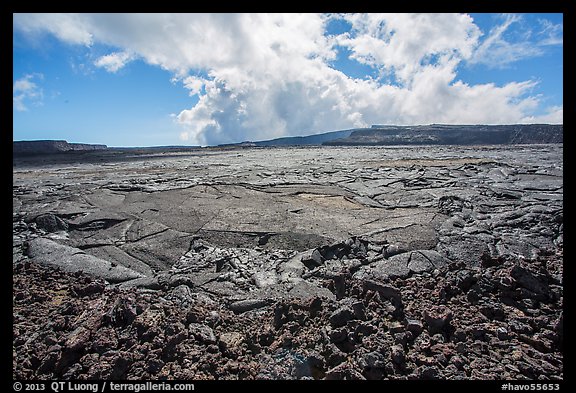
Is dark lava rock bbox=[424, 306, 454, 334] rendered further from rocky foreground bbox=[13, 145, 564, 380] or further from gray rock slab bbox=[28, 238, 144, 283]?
gray rock slab bbox=[28, 238, 144, 283]

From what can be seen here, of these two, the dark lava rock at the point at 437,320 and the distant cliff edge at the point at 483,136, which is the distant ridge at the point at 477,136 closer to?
the distant cliff edge at the point at 483,136

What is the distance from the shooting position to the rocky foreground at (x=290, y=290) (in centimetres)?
199

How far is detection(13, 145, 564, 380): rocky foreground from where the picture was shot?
1989mm

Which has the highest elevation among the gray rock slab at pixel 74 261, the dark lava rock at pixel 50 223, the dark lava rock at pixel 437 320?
the dark lava rock at pixel 50 223

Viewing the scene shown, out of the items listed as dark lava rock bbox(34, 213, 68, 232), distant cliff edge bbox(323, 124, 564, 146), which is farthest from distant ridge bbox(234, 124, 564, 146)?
dark lava rock bbox(34, 213, 68, 232)

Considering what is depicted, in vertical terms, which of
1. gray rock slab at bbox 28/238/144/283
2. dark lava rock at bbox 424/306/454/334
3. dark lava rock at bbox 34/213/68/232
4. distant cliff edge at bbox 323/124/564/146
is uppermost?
distant cliff edge at bbox 323/124/564/146

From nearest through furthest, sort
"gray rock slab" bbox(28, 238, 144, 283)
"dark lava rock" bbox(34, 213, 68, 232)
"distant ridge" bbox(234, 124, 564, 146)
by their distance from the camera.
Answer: "gray rock slab" bbox(28, 238, 144, 283)
"dark lava rock" bbox(34, 213, 68, 232)
"distant ridge" bbox(234, 124, 564, 146)

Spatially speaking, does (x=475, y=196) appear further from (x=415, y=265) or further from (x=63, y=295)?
(x=63, y=295)

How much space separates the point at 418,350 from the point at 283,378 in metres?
0.94

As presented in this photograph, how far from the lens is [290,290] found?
9.90 ft

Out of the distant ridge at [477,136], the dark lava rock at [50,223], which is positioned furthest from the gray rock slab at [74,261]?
the distant ridge at [477,136]

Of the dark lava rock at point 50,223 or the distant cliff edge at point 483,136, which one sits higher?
the distant cliff edge at point 483,136

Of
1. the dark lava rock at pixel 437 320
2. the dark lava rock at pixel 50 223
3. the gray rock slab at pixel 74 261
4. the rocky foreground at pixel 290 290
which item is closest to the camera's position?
the rocky foreground at pixel 290 290
